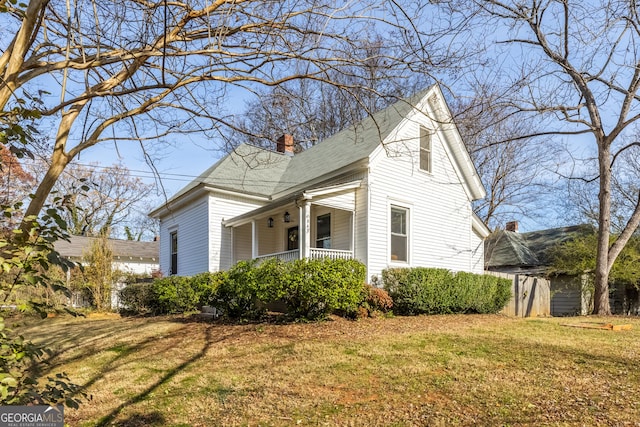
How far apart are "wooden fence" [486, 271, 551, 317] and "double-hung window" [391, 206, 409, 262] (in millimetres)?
3652

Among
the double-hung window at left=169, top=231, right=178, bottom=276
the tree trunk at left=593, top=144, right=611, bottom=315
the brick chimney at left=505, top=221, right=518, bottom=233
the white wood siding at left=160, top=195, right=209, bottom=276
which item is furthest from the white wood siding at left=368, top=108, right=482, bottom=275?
the brick chimney at left=505, top=221, right=518, bottom=233

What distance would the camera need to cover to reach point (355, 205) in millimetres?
12766

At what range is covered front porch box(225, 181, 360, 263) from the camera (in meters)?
11.8

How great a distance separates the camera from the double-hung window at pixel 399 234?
13.6 metres

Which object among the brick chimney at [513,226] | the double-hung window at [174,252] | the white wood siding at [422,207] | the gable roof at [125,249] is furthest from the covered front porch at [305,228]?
the brick chimney at [513,226]

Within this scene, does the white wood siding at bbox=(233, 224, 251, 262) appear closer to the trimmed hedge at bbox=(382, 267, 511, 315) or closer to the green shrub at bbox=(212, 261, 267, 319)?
the green shrub at bbox=(212, 261, 267, 319)

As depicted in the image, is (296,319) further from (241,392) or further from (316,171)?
(316,171)

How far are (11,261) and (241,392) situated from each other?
4.01 m

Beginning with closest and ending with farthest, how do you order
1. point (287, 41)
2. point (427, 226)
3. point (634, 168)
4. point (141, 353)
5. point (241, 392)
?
point (287, 41)
point (241, 392)
point (141, 353)
point (427, 226)
point (634, 168)

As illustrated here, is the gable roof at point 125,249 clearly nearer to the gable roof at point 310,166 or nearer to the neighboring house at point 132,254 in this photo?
the neighboring house at point 132,254

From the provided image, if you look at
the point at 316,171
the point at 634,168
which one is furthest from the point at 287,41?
the point at 634,168

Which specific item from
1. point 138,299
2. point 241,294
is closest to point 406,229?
point 241,294

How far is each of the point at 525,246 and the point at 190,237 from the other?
1836cm

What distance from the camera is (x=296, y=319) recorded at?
400 inches
